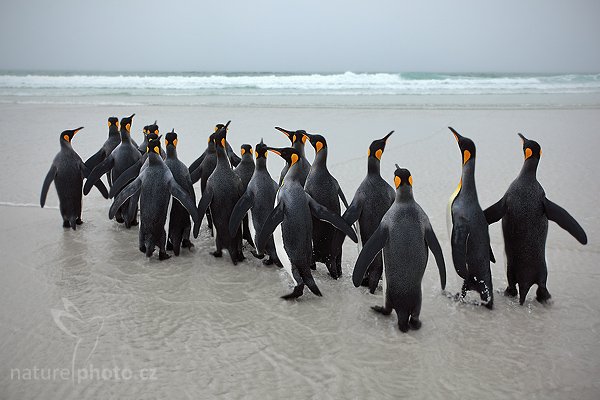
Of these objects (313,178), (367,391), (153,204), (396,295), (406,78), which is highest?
(406,78)

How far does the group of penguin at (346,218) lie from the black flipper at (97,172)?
0.6 inches

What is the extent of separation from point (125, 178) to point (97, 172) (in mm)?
460

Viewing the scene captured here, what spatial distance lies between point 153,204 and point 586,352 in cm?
341

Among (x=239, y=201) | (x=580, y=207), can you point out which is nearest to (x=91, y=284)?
(x=239, y=201)

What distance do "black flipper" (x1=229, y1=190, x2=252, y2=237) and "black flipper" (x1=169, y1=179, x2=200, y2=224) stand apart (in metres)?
0.33

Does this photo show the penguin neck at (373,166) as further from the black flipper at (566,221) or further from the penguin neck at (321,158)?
the black flipper at (566,221)

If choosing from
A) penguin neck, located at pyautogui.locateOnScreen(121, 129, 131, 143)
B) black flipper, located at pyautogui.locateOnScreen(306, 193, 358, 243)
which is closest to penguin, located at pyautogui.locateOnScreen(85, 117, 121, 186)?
penguin neck, located at pyautogui.locateOnScreen(121, 129, 131, 143)

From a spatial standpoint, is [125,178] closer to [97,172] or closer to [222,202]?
[97,172]

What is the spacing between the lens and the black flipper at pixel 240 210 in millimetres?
4059

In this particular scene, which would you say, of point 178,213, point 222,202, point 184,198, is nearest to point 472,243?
point 222,202

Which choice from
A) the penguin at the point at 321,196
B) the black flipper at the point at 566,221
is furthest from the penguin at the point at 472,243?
the penguin at the point at 321,196

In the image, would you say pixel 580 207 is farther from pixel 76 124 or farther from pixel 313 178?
pixel 76 124

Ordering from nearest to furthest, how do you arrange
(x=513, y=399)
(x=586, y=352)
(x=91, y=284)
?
(x=513, y=399) → (x=586, y=352) → (x=91, y=284)

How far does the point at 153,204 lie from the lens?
14.2ft
